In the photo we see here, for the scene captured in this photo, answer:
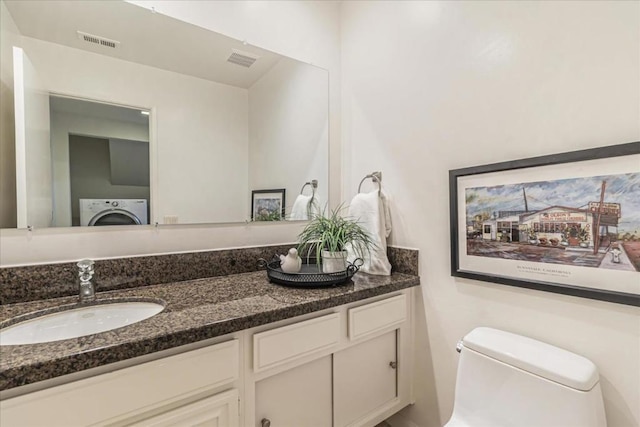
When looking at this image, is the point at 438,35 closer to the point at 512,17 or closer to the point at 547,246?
the point at 512,17

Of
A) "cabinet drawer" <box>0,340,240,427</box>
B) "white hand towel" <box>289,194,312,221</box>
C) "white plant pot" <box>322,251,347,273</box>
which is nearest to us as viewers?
"cabinet drawer" <box>0,340,240,427</box>

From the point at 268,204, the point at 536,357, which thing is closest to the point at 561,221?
the point at 536,357

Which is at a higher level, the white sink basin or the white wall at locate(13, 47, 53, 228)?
the white wall at locate(13, 47, 53, 228)

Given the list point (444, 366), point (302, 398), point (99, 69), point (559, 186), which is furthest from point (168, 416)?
point (559, 186)

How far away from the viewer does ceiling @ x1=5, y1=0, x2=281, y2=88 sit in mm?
1132

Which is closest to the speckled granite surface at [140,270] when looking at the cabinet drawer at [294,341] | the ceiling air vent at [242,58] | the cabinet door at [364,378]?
the cabinet door at [364,378]

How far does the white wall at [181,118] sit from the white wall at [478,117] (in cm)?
11

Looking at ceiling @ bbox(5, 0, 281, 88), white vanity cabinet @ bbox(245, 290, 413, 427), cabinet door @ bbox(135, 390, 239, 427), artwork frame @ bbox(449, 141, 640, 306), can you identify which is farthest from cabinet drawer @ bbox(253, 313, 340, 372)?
ceiling @ bbox(5, 0, 281, 88)

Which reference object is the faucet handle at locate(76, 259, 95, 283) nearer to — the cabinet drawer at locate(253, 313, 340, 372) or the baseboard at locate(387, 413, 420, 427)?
the cabinet drawer at locate(253, 313, 340, 372)

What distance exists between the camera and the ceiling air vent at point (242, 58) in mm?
1531

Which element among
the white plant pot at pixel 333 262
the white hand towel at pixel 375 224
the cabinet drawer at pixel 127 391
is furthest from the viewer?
the white hand towel at pixel 375 224

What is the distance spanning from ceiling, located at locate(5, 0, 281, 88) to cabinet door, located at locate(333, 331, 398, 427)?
4.53ft

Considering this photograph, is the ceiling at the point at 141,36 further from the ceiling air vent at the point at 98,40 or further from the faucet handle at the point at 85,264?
the faucet handle at the point at 85,264

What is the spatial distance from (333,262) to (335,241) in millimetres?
94
